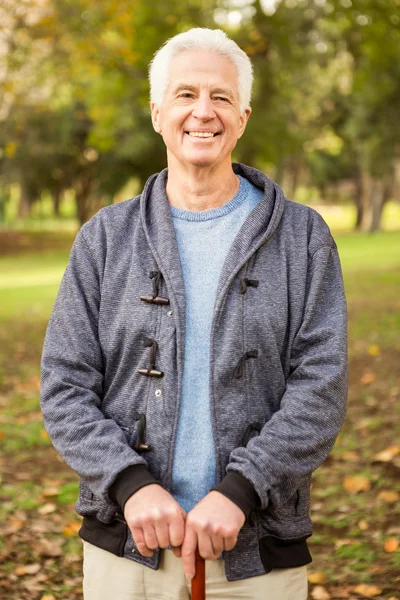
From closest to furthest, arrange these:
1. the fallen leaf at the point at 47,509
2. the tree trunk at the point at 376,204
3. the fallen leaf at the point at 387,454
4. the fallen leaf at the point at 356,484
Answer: the fallen leaf at the point at 47,509 < the fallen leaf at the point at 356,484 < the fallen leaf at the point at 387,454 < the tree trunk at the point at 376,204

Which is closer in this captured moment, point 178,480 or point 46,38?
point 178,480

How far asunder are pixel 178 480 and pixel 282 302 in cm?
57

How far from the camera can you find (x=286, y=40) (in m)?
13.9

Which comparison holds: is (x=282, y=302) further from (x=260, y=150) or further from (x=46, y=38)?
(x=260, y=150)

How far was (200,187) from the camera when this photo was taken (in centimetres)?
241

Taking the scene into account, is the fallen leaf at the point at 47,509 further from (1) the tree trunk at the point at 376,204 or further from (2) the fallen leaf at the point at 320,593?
(1) the tree trunk at the point at 376,204

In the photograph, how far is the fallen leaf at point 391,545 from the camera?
4711 millimetres

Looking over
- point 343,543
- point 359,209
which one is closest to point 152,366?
point 343,543

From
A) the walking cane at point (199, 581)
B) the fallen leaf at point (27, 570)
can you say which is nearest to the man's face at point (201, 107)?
the walking cane at point (199, 581)

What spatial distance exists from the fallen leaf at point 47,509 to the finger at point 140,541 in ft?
11.6

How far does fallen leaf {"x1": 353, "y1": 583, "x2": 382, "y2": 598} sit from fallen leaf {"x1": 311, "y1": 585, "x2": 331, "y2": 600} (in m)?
0.15

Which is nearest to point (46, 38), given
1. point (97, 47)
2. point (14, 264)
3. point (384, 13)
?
point (97, 47)

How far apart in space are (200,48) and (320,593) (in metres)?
3.03

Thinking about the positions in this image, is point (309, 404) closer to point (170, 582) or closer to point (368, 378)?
point (170, 582)
